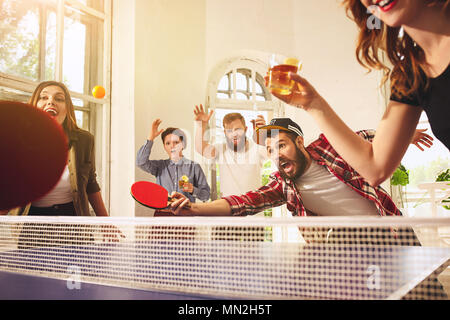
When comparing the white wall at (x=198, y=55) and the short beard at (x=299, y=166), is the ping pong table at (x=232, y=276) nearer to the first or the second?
the short beard at (x=299, y=166)

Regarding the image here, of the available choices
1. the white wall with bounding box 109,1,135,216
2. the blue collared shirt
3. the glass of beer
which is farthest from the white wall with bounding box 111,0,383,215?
the glass of beer

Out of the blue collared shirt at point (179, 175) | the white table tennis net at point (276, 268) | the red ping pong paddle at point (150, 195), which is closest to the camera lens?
the white table tennis net at point (276, 268)

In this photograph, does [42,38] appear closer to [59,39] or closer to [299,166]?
[59,39]

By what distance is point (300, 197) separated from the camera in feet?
7.48

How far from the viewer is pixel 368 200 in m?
2.09

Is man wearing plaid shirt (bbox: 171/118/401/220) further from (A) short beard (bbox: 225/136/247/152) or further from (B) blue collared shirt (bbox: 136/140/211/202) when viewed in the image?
(A) short beard (bbox: 225/136/247/152)

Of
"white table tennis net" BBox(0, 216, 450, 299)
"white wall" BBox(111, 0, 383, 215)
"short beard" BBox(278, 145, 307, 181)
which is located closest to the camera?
"white table tennis net" BBox(0, 216, 450, 299)

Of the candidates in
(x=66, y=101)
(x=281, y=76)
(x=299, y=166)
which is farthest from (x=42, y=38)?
(x=281, y=76)

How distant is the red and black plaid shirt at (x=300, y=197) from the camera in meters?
2.09

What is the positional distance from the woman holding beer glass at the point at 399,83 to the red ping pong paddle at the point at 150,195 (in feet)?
→ 2.68

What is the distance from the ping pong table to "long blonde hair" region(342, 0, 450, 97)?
0.54 m

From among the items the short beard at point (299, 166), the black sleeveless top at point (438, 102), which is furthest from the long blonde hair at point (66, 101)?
the black sleeveless top at point (438, 102)

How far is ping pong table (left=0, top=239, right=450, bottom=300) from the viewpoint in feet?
3.23
